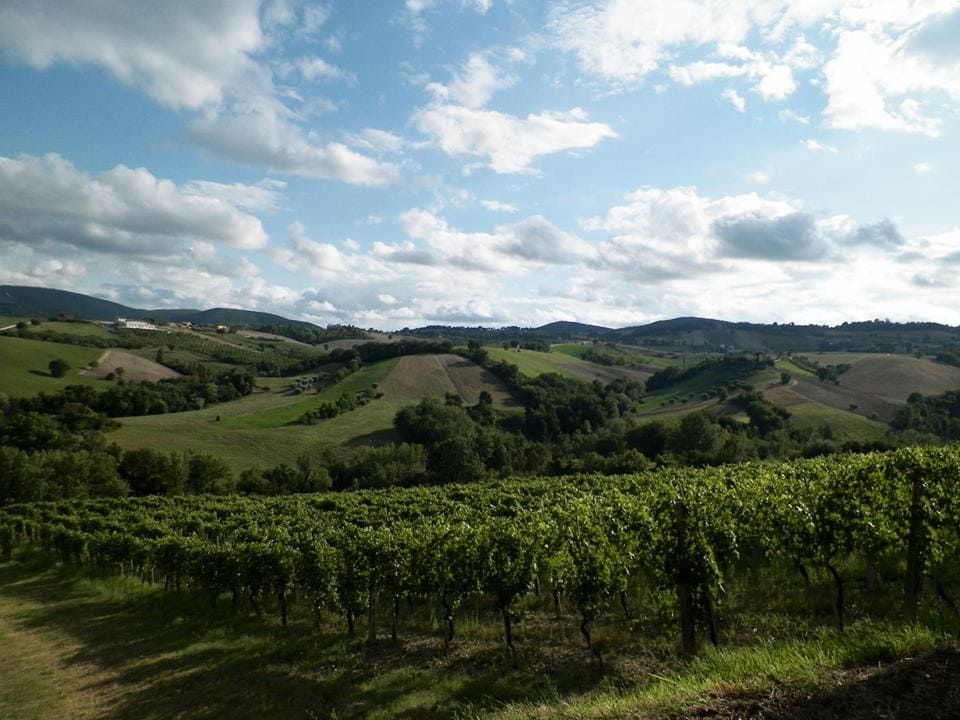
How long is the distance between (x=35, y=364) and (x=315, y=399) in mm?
60104

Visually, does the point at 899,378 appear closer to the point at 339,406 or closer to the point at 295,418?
the point at 339,406

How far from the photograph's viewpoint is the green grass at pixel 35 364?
102m

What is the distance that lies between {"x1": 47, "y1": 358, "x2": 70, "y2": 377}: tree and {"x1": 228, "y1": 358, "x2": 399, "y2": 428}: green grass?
1742 inches

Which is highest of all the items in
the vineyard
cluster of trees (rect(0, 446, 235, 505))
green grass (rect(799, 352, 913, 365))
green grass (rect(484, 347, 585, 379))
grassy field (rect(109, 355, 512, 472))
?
green grass (rect(799, 352, 913, 365))

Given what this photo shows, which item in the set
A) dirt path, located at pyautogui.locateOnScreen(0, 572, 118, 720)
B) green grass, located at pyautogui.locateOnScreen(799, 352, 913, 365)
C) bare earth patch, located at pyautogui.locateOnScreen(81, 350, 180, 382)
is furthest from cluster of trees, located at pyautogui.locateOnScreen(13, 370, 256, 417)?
green grass, located at pyautogui.locateOnScreen(799, 352, 913, 365)

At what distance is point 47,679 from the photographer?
1766 cm

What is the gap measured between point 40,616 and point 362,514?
18.1 m

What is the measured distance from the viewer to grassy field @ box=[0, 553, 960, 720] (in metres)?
6.36

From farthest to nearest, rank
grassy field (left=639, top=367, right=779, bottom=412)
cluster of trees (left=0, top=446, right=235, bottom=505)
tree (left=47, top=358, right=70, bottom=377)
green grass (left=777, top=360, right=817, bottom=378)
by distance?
green grass (left=777, top=360, right=817, bottom=378), grassy field (left=639, top=367, right=779, bottom=412), tree (left=47, top=358, right=70, bottom=377), cluster of trees (left=0, top=446, right=235, bottom=505)

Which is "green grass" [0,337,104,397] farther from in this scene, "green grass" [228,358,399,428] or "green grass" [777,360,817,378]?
"green grass" [777,360,817,378]

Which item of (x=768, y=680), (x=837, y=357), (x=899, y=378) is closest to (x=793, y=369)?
(x=899, y=378)

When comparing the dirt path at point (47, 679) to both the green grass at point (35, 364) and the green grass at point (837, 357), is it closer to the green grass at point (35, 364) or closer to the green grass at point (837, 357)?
the green grass at point (35, 364)

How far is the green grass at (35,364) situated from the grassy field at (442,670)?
98495 millimetres

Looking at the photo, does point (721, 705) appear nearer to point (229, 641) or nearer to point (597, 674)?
point (597, 674)
